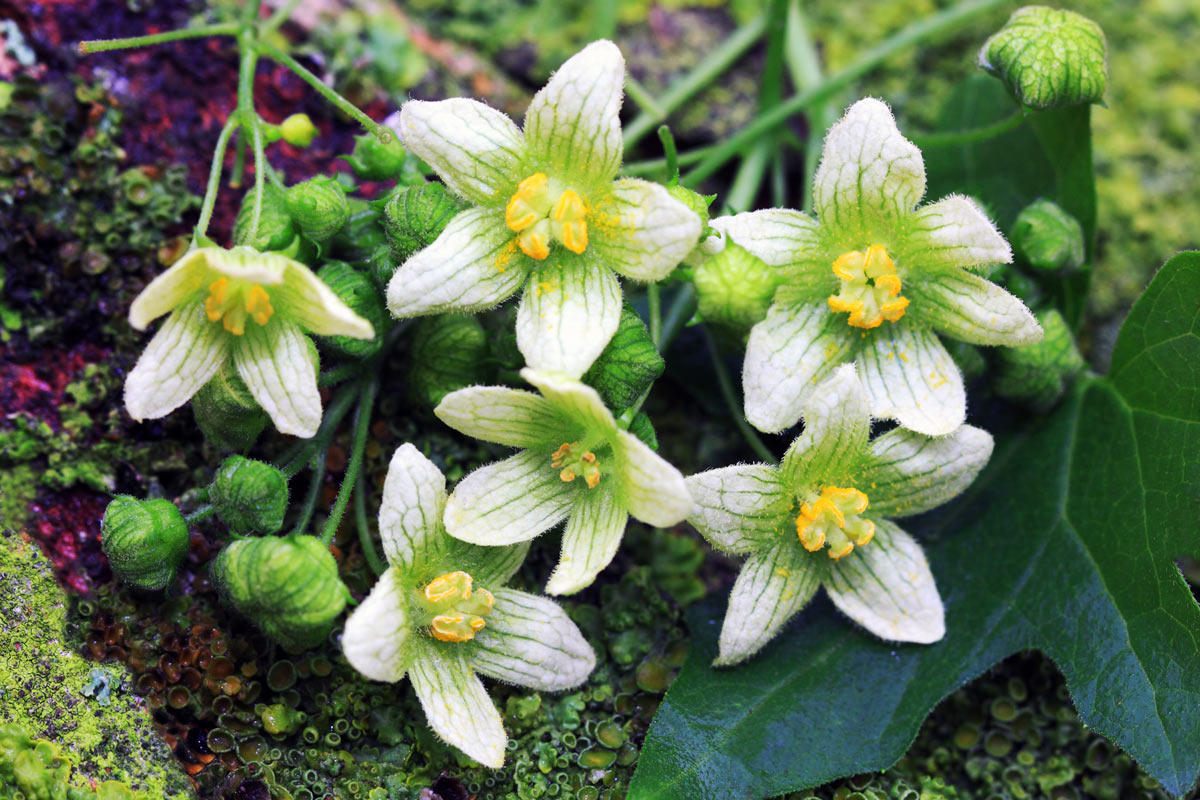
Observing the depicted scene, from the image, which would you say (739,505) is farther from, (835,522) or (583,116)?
(583,116)

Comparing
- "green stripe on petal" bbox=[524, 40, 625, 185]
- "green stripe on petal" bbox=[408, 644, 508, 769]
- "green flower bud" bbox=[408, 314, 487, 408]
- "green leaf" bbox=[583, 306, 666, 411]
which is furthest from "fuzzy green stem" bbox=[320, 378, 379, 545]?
"green stripe on petal" bbox=[524, 40, 625, 185]

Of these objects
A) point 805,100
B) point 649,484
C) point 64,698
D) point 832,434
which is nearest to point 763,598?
point 832,434

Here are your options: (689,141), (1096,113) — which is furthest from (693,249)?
(1096,113)

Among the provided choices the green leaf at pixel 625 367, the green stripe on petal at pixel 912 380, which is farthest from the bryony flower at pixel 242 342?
the green stripe on petal at pixel 912 380

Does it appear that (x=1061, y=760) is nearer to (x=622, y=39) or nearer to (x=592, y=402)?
(x=592, y=402)

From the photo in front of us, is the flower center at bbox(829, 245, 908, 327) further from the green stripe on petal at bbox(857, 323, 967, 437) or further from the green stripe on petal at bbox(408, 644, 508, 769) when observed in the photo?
the green stripe on petal at bbox(408, 644, 508, 769)

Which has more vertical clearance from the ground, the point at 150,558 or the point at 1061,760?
the point at 150,558
